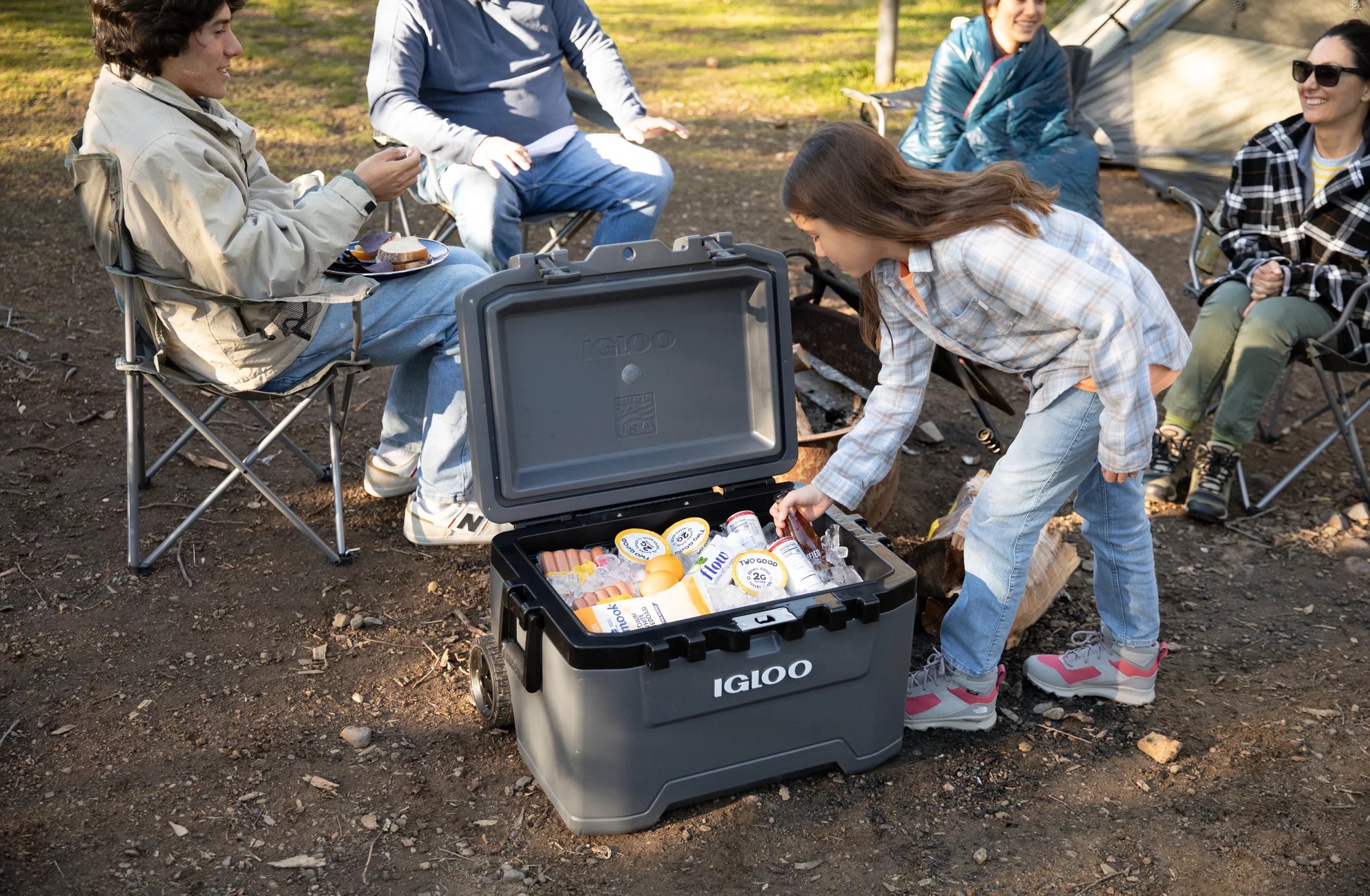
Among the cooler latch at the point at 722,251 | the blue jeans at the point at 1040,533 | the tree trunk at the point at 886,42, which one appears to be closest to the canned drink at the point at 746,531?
the blue jeans at the point at 1040,533

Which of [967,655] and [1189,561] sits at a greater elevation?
[967,655]

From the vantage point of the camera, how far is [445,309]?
315cm

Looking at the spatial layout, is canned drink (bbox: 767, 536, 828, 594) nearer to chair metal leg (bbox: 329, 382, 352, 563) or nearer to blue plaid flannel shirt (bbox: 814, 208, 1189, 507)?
blue plaid flannel shirt (bbox: 814, 208, 1189, 507)

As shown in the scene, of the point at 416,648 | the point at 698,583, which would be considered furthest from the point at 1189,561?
the point at 416,648

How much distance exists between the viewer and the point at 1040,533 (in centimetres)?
262

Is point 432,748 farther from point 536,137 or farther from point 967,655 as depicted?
point 536,137

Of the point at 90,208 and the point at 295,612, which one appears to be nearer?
the point at 90,208

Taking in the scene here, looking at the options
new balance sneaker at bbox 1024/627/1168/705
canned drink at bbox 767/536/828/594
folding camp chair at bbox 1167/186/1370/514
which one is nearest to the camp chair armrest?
folding camp chair at bbox 1167/186/1370/514

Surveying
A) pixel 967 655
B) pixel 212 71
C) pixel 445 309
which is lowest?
pixel 967 655

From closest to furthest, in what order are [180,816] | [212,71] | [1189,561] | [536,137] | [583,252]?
[180,816], [212,71], [1189,561], [536,137], [583,252]

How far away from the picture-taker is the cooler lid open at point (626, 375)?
242 cm

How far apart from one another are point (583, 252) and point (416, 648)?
3.00m

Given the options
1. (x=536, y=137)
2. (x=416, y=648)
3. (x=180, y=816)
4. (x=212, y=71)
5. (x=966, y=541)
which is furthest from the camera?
(x=536, y=137)

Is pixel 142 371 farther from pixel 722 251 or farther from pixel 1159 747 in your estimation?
pixel 1159 747
